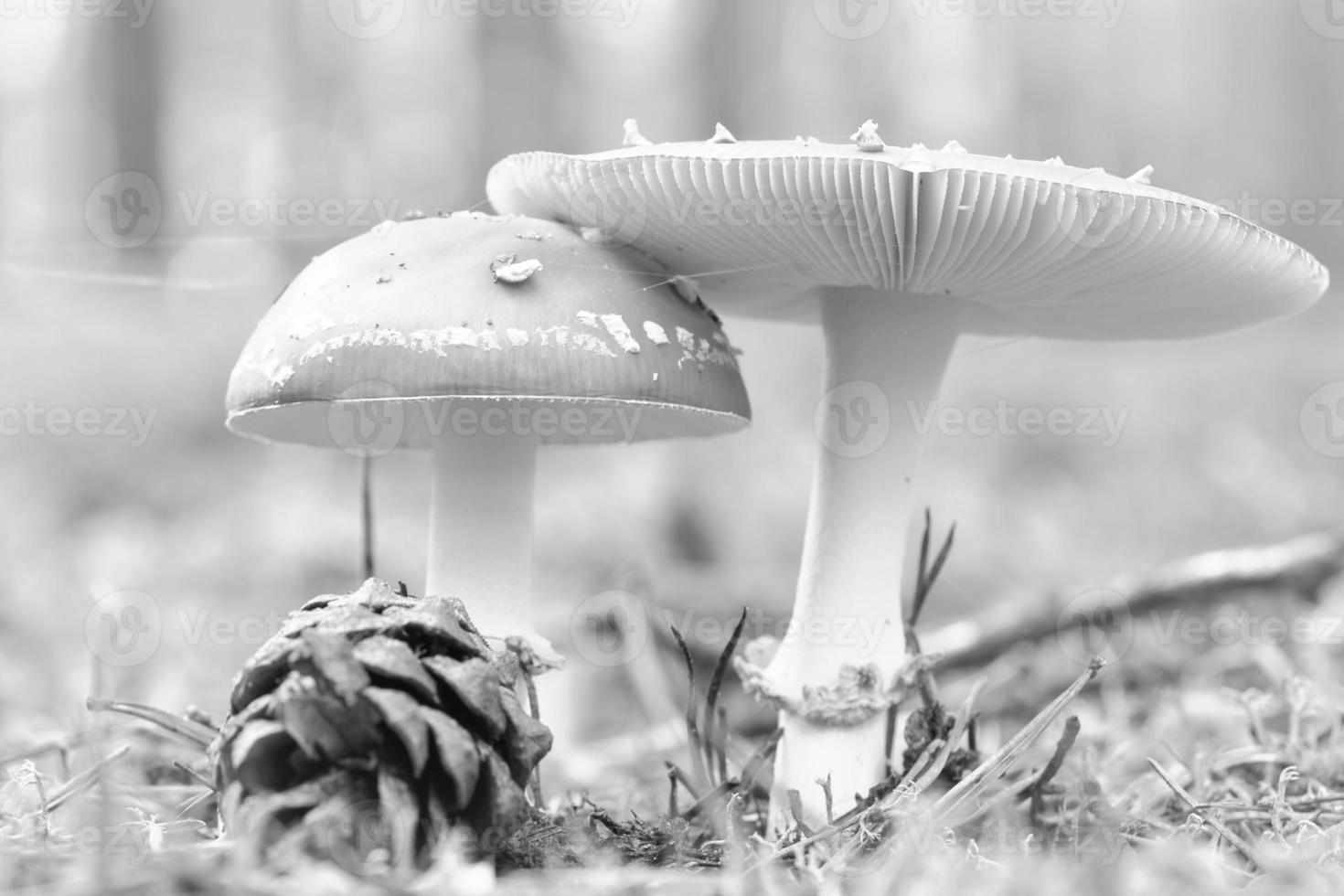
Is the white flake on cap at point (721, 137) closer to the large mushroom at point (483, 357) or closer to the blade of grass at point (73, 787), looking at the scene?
the large mushroom at point (483, 357)

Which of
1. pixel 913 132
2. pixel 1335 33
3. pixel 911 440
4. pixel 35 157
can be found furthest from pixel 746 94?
pixel 35 157

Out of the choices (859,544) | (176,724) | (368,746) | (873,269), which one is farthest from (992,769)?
(176,724)

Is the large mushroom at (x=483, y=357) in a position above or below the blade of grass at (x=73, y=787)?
above

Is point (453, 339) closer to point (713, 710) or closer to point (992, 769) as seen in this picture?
point (713, 710)

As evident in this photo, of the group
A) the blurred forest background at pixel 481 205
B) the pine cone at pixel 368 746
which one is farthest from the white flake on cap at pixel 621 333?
the blurred forest background at pixel 481 205

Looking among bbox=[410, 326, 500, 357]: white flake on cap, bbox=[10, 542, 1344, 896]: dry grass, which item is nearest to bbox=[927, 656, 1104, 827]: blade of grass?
bbox=[10, 542, 1344, 896]: dry grass

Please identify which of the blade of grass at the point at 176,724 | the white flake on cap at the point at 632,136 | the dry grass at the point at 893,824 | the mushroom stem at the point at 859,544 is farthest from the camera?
the mushroom stem at the point at 859,544
